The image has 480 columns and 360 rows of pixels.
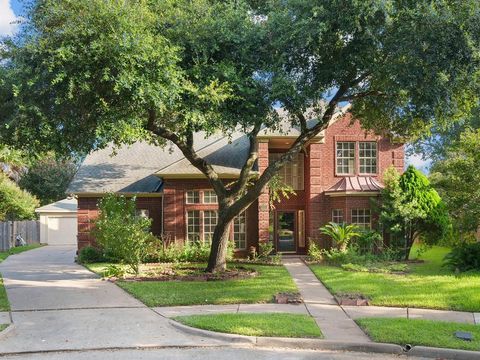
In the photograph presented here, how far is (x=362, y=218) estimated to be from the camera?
2033 cm

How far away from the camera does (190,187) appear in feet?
67.7

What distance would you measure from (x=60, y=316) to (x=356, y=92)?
1039cm

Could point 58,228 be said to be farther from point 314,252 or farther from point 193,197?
point 314,252

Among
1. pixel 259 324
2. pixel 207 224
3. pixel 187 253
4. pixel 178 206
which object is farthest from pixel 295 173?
pixel 259 324

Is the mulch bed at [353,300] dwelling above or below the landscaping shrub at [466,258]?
below

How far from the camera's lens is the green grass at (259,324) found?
827 cm

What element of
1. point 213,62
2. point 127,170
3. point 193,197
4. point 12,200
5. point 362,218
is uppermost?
point 213,62

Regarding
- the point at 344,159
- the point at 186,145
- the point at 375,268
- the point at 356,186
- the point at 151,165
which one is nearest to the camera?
the point at 186,145

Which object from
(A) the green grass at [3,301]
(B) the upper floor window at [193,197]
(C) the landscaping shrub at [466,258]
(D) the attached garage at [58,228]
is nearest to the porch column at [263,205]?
(B) the upper floor window at [193,197]

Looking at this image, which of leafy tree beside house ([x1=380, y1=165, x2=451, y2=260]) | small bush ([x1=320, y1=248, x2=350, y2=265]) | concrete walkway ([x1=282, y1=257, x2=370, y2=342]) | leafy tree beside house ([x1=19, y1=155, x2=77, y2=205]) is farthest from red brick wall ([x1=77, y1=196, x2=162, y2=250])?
leafy tree beside house ([x1=19, y1=155, x2=77, y2=205])

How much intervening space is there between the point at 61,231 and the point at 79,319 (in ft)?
93.2

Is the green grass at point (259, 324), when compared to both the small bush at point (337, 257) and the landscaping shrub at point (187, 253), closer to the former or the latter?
the small bush at point (337, 257)

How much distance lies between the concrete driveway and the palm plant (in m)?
8.80

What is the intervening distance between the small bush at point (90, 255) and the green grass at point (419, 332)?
13.8 metres
